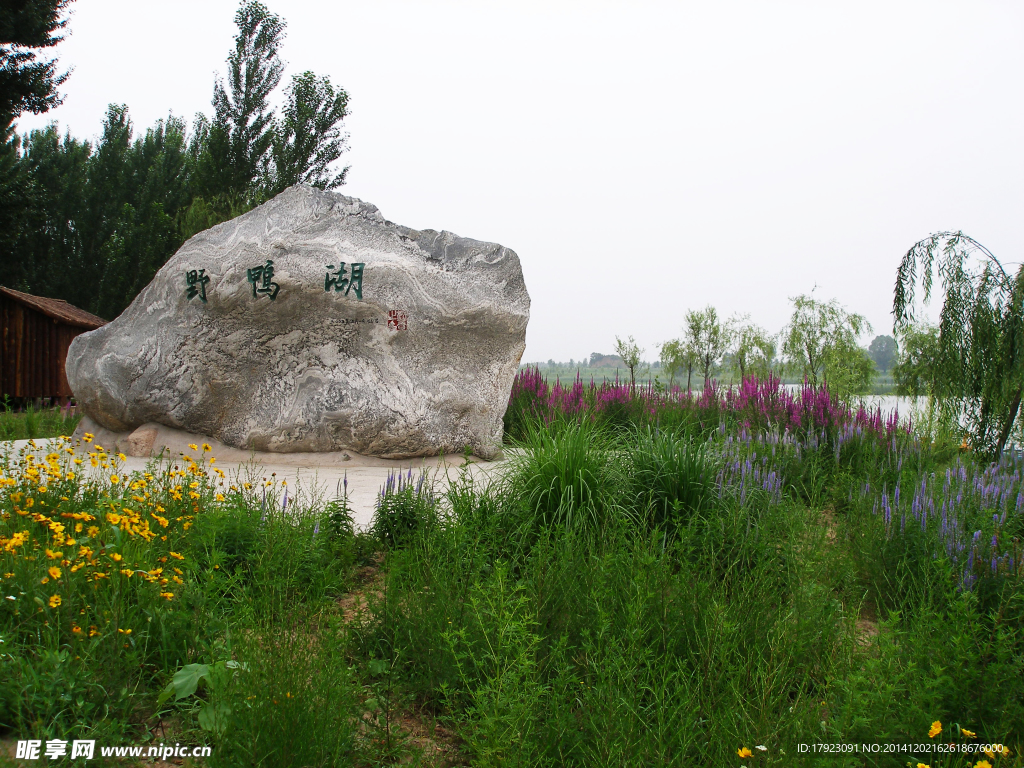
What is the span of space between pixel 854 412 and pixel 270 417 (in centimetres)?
683

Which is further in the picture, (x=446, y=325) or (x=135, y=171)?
(x=135, y=171)

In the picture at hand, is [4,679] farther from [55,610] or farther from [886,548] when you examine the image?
[886,548]

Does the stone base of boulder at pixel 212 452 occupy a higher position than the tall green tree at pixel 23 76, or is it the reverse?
the tall green tree at pixel 23 76

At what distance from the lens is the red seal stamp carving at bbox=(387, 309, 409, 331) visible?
784 centimetres

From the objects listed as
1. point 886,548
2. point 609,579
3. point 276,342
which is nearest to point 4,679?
point 609,579

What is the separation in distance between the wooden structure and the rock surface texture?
12431mm

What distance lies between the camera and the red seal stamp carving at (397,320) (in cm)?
784

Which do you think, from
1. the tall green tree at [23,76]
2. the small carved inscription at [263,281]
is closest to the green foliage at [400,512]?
the small carved inscription at [263,281]

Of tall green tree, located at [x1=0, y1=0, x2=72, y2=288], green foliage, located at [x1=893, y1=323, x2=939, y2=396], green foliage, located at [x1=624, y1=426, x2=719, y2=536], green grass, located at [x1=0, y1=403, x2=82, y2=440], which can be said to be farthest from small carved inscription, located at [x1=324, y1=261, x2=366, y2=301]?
green foliage, located at [x1=893, y1=323, x2=939, y2=396]

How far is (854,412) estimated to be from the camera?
25.2 ft

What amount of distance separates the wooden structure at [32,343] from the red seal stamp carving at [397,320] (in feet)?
47.4

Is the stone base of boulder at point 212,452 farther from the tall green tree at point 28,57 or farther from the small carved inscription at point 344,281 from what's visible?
the tall green tree at point 28,57

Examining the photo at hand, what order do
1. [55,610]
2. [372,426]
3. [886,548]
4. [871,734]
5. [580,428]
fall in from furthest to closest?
[372,426] < [580,428] < [886,548] < [55,610] < [871,734]

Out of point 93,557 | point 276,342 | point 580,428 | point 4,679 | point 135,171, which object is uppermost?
point 135,171
